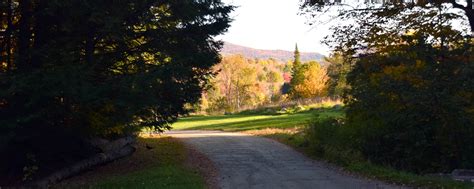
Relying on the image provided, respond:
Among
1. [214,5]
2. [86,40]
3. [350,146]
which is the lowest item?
[350,146]

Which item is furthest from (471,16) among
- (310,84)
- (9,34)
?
(310,84)

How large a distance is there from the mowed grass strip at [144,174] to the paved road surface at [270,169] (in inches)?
40.7

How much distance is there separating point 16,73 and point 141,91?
3.17 m

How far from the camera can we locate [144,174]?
14977mm

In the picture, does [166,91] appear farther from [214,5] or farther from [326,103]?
[326,103]

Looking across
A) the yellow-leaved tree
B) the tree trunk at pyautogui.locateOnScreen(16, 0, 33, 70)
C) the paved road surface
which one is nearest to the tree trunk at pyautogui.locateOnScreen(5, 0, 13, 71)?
the tree trunk at pyautogui.locateOnScreen(16, 0, 33, 70)

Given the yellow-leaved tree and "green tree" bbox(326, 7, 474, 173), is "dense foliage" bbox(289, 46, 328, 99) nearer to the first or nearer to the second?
the yellow-leaved tree

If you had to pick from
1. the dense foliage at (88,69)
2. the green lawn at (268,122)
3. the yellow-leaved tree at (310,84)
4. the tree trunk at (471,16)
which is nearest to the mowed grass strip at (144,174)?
the dense foliage at (88,69)

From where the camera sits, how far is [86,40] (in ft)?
49.0

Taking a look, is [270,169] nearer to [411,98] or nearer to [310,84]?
[411,98]

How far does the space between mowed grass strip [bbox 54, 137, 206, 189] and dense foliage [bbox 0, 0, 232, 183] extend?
128 centimetres

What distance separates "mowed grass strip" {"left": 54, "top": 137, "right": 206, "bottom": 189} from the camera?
520 inches

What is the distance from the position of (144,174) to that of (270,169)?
12.5ft

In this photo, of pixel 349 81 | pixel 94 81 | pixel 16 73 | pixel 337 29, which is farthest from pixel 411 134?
pixel 16 73
